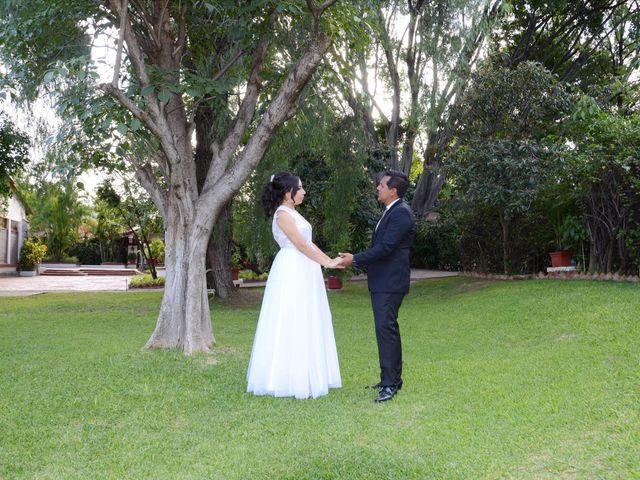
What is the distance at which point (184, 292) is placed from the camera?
7.67m

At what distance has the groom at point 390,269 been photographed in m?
4.94

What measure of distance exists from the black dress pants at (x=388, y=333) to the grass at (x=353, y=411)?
223 mm

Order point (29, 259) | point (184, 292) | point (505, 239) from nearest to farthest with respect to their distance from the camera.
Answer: point (184, 292), point (505, 239), point (29, 259)

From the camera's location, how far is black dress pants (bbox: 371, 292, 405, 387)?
498 cm

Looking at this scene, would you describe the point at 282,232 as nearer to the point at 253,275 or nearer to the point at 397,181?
the point at 397,181

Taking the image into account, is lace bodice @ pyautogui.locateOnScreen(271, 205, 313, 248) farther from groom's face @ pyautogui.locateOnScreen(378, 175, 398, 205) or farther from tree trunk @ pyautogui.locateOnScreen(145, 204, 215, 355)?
tree trunk @ pyautogui.locateOnScreen(145, 204, 215, 355)

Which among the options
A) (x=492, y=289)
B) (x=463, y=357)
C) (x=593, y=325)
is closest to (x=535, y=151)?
(x=492, y=289)

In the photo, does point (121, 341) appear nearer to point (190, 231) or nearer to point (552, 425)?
point (190, 231)

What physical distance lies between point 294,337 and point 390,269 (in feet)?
3.09

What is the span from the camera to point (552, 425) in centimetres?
411

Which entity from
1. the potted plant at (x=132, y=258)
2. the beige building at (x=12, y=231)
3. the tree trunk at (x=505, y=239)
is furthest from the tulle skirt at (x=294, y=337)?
the potted plant at (x=132, y=258)

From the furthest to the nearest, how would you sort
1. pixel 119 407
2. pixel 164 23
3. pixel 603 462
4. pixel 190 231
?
1. pixel 164 23
2. pixel 190 231
3. pixel 119 407
4. pixel 603 462

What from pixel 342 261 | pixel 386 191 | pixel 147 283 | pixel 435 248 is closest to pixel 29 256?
pixel 147 283

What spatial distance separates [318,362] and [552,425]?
6.09 ft
